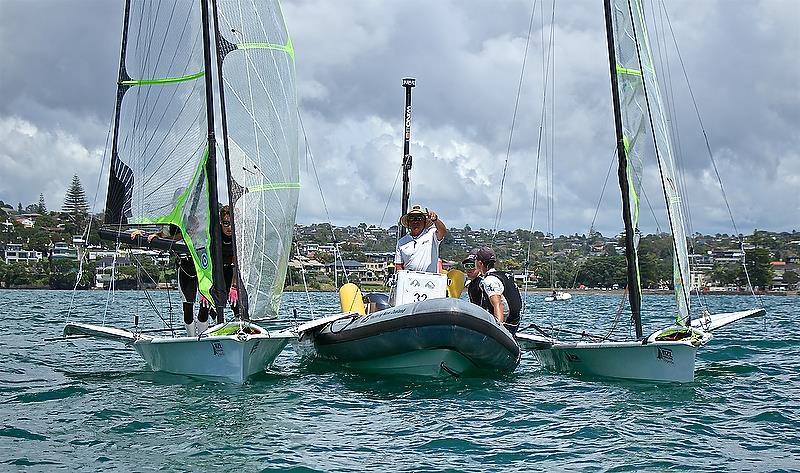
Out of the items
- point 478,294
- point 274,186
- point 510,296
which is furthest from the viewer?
point 274,186

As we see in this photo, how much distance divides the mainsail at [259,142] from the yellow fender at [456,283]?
8.49 feet

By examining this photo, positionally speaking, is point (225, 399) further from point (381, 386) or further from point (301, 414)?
point (381, 386)

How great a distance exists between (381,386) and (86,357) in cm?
677

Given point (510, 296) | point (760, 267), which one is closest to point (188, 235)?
point (510, 296)

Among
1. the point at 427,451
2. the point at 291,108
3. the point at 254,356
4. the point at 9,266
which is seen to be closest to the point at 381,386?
the point at 254,356

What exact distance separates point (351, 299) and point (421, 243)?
2.51 m

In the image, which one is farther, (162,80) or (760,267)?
(760,267)

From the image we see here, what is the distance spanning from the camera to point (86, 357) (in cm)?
1758

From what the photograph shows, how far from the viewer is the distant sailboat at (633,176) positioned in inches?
532

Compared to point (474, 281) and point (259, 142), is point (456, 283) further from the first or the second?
point (259, 142)

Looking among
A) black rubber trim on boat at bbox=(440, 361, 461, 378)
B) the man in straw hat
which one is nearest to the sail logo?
black rubber trim on boat at bbox=(440, 361, 461, 378)

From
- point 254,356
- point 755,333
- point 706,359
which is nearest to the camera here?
point 254,356

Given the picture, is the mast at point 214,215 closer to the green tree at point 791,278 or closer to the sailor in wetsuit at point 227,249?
the sailor in wetsuit at point 227,249

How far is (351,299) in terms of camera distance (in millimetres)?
16688
